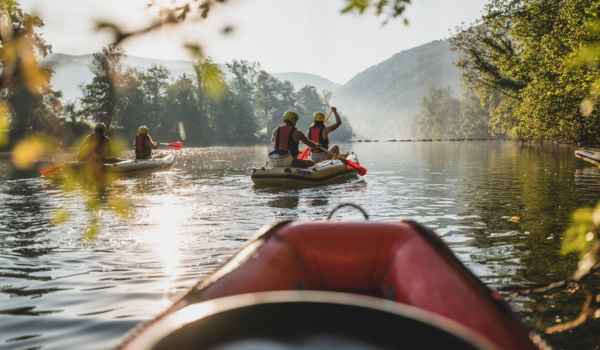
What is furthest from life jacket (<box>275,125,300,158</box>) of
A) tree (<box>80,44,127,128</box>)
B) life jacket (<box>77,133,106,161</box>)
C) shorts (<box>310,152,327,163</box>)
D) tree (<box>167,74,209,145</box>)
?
tree (<box>167,74,209,145</box>)

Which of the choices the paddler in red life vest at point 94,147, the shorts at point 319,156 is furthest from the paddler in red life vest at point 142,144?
the shorts at point 319,156

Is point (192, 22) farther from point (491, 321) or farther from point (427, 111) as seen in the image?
point (427, 111)

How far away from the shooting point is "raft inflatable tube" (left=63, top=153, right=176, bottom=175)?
14148 mm

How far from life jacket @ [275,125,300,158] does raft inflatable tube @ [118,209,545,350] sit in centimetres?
854

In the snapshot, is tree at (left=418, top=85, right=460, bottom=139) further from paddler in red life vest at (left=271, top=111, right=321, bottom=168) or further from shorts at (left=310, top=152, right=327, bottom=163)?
paddler in red life vest at (left=271, top=111, right=321, bottom=168)

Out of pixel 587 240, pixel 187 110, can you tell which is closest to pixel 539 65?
pixel 587 240

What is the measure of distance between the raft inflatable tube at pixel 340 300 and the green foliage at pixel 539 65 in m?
7.85

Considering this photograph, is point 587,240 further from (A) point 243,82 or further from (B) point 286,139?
(A) point 243,82

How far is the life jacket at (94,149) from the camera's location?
14.4 m

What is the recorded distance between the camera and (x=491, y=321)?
1.85 m

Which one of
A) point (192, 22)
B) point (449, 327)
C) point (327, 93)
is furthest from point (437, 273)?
point (327, 93)

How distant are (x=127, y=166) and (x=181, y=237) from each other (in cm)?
1059

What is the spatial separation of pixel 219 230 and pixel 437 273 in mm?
4460

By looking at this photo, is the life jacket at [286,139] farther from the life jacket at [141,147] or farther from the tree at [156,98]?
the tree at [156,98]
